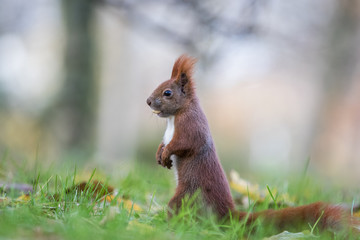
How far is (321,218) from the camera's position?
212cm

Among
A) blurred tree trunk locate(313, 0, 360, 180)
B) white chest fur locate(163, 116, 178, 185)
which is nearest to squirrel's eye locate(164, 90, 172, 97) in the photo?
white chest fur locate(163, 116, 178, 185)

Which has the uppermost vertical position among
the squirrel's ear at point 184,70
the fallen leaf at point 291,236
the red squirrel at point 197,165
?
the squirrel's ear at point 184,70

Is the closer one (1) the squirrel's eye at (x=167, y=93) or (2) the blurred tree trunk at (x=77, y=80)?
(1) the squirrel's eye at (x=167, y=93)

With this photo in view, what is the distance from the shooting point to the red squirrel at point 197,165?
7.11ft

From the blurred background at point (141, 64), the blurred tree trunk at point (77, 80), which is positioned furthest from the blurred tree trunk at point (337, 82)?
the blurred tree trunk at point (77, 80)

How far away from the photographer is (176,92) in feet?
8.21

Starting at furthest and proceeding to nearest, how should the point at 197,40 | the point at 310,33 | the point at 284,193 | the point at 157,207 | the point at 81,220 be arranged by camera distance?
1. the point at 310,33
2. the point at 197,40
3. the point at 284,193
4. the point at 157,207
5. the point at 81,220

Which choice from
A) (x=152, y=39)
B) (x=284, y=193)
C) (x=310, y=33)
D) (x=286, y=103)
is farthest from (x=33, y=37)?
(x=286, y=103)

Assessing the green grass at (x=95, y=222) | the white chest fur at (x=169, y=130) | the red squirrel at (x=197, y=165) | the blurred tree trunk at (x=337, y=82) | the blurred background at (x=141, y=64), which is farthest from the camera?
the blurred tree trunk at (x=337, y=82)

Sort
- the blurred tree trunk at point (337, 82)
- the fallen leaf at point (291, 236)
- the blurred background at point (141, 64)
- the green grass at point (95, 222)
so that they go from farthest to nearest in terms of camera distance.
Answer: the blurred tree trunk at point (337, 82), the blurred background at point (141, 64), the fallen leaf at point (291, 236), the green grass at point (95, 222)

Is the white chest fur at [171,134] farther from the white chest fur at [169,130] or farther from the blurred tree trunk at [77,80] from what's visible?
the blurred tree trunk at [77,80]

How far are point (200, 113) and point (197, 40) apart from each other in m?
4.56

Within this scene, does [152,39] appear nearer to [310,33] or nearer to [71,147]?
[71,147]

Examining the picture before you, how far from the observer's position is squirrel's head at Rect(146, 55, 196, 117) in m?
2.47
